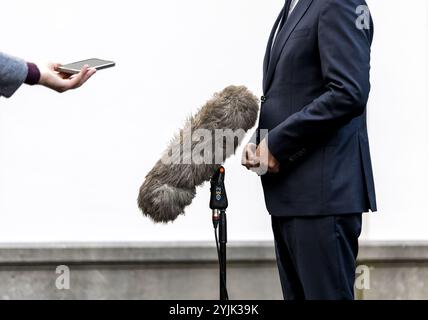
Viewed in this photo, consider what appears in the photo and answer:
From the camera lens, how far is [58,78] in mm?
2797

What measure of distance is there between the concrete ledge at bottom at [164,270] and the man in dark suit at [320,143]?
1.73m

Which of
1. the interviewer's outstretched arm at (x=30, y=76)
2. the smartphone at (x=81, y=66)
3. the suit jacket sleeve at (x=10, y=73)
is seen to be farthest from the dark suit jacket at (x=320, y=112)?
the suit jacket sleeve at (x=10, y=73)

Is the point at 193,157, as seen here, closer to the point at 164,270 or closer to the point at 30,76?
the point at 30,76

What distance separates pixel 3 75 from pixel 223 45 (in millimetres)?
2195

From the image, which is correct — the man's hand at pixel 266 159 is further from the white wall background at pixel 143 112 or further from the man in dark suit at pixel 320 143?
the white wall background at pixel 143 112

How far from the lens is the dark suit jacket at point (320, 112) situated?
2672 millimetres

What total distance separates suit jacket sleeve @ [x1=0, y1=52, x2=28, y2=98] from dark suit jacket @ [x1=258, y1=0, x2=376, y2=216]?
864 millimetres

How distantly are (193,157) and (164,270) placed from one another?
1.74 meters

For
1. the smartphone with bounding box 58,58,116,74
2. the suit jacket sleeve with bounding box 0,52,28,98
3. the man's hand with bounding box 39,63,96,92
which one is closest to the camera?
the suit jacket sleeve with bounding box 0,52,28,98

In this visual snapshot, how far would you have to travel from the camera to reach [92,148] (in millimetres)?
4551

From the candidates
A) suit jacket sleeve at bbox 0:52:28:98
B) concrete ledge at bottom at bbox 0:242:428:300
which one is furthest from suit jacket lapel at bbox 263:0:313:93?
concrete ledge at bottom at bbox 0:242:428:300

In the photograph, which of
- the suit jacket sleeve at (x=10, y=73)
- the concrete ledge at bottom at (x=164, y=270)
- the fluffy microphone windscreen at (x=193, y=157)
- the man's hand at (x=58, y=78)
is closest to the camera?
the suit jacket sleeve at (x=10, y=73)

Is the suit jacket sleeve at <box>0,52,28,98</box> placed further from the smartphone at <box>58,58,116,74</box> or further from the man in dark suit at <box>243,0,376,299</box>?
the man in dark suit at <box>243,0,376,299</box>

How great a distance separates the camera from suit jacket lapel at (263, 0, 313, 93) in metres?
2.83
